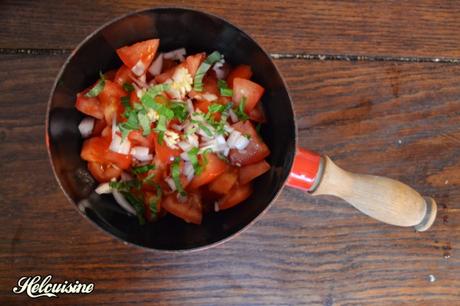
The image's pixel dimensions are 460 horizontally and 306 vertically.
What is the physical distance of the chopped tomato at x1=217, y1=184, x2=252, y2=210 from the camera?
1.03m

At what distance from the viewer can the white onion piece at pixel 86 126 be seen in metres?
1.04

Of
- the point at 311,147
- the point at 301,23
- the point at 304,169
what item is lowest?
the point at 311,147

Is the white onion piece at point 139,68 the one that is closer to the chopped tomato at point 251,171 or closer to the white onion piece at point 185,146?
the white onion piece at point 185,146

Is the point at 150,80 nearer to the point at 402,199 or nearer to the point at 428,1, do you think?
the point at 402,199

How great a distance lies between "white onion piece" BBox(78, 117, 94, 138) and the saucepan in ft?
0.04

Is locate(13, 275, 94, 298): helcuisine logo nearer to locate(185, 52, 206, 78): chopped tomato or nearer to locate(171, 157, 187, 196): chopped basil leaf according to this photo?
locate(171, 157, 187, 196): chopped basil leaf

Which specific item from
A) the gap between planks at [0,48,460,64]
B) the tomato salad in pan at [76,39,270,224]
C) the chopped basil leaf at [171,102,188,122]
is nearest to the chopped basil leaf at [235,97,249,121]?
the tomato salad in pan at [76,39,270,224]

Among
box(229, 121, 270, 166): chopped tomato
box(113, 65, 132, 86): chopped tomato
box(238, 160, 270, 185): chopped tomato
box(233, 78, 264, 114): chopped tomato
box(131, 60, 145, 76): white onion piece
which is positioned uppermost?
box(131, 60, 145, 76): white onion piece

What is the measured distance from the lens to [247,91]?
1.02 metres

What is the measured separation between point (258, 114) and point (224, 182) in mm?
163

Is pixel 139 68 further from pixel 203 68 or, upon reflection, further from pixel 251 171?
pixel 251 171

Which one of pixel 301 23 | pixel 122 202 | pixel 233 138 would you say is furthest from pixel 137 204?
pixel 301 23

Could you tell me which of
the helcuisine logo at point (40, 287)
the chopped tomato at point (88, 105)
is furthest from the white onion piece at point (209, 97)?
the helcuisine logo at point (40, 287)

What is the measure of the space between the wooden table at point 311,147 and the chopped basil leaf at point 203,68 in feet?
0.59
